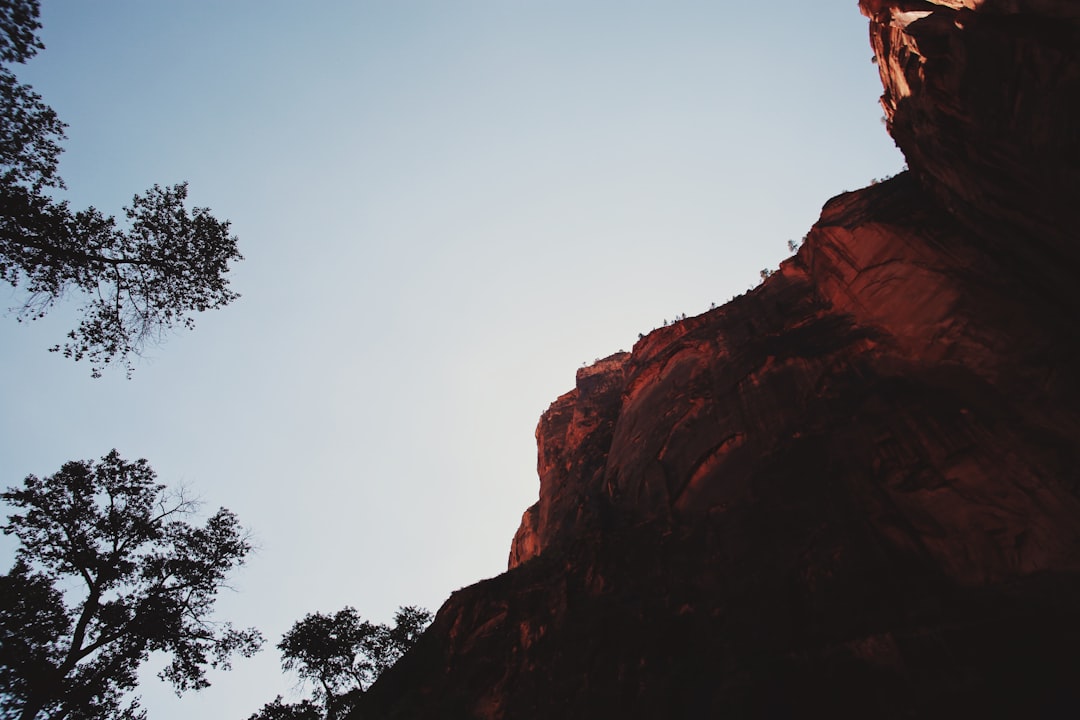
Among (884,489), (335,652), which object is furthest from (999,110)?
(335,652)

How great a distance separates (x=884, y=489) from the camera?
18.5 m

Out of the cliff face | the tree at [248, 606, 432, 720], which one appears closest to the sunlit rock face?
the cliff face

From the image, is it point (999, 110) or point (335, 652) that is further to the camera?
point (335, 652)

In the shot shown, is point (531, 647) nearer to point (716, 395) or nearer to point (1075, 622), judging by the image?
point (716, 395)

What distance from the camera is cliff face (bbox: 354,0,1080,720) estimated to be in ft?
44.5

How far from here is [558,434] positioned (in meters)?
49.2

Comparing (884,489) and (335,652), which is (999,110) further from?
(335,652)

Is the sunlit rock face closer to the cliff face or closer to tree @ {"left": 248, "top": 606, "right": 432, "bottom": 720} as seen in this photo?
the cliff face

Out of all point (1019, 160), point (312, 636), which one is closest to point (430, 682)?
point (312, 636)

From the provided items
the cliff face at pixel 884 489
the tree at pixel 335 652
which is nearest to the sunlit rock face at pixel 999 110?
the cliff face at pixel 884 489

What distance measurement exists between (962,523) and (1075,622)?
12.7 feet

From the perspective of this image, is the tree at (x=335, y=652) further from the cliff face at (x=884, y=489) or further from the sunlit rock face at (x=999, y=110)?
the sunlit rock face at (x=999, y=110)

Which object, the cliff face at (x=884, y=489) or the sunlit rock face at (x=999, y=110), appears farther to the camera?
the cliff face at (x=884, y=489)

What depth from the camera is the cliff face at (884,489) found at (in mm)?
13562
